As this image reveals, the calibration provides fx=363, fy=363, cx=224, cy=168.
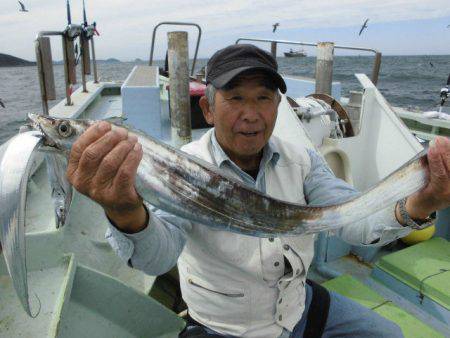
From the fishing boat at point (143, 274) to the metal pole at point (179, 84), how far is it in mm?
49

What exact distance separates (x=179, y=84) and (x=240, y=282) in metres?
3.58

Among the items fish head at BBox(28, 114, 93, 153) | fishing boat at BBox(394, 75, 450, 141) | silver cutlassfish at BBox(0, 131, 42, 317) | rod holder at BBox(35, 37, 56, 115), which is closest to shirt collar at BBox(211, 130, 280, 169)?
fish head at BBox(28, 114, 93, 153)

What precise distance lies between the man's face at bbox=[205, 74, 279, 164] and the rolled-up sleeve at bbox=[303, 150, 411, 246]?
0.51 meters

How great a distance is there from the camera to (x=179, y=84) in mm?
5109

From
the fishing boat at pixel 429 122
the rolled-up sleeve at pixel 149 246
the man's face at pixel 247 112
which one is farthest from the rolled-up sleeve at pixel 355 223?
the fishing boat at pixel 429 122

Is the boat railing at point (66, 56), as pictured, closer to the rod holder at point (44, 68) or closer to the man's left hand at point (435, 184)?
the rod holder at point (44, 68)

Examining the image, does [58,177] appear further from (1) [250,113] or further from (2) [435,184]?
(2) [435,184]

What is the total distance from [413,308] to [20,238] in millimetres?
3573

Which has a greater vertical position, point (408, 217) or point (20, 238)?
point (20, 238)

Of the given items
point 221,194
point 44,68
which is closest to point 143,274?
point 221,194

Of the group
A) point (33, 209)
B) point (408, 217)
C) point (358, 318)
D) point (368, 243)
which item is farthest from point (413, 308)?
point (33, 209)

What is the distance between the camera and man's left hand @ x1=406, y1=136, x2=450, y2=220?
5.61 feet

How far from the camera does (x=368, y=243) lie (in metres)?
2.25

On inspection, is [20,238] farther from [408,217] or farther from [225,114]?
[408,217]
